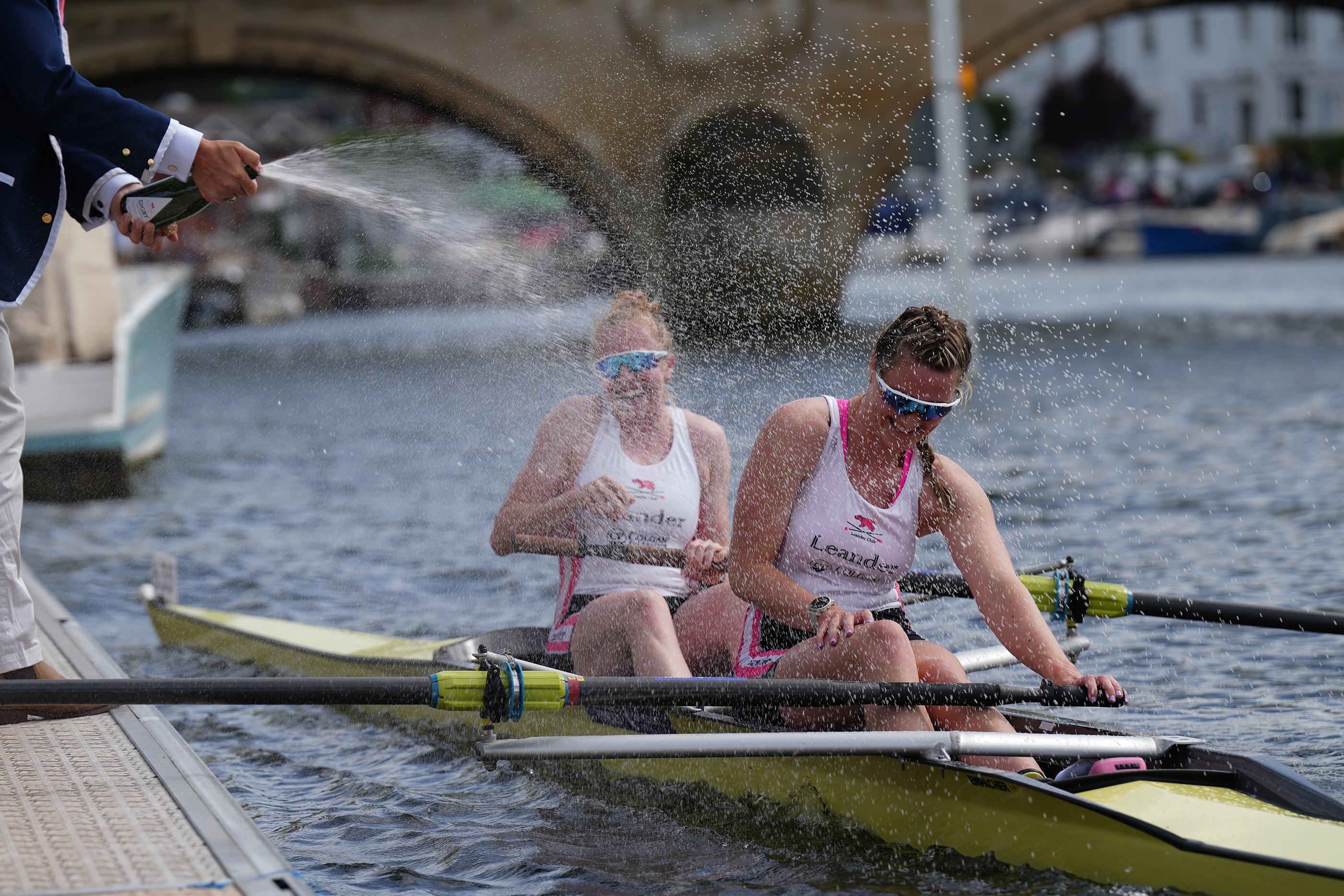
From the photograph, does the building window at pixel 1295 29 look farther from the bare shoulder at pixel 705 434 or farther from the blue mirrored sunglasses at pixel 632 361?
the blue mirrored sunglasses at pixel 632 361

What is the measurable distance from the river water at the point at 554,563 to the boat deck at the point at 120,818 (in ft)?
2.27

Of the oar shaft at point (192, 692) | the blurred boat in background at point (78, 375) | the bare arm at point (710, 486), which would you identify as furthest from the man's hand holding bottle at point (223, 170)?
the blurred boat in background at point (78, 375)

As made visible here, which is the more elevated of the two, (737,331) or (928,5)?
(928,5)

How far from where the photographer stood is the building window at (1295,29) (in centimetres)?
7119

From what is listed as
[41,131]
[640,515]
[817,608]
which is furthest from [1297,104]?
[41,131]

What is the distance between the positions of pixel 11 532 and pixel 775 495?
206cm

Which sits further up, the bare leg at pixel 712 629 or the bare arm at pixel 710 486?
the bare arm at pixel 710 486

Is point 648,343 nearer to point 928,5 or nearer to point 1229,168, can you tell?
point 928,5

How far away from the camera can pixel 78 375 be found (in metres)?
12.7

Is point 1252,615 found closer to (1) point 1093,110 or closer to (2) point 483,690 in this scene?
(2) point 483,690

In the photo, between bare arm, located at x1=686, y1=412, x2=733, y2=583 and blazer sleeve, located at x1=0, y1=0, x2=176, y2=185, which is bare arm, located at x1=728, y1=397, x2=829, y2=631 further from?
blazer sleeve, located at x1=0, y1=0, x2=176, y2=185

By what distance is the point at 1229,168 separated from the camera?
50.2m

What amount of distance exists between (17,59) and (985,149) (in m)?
55.5

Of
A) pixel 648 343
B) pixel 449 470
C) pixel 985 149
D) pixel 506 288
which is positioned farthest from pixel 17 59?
pixel 985 149
